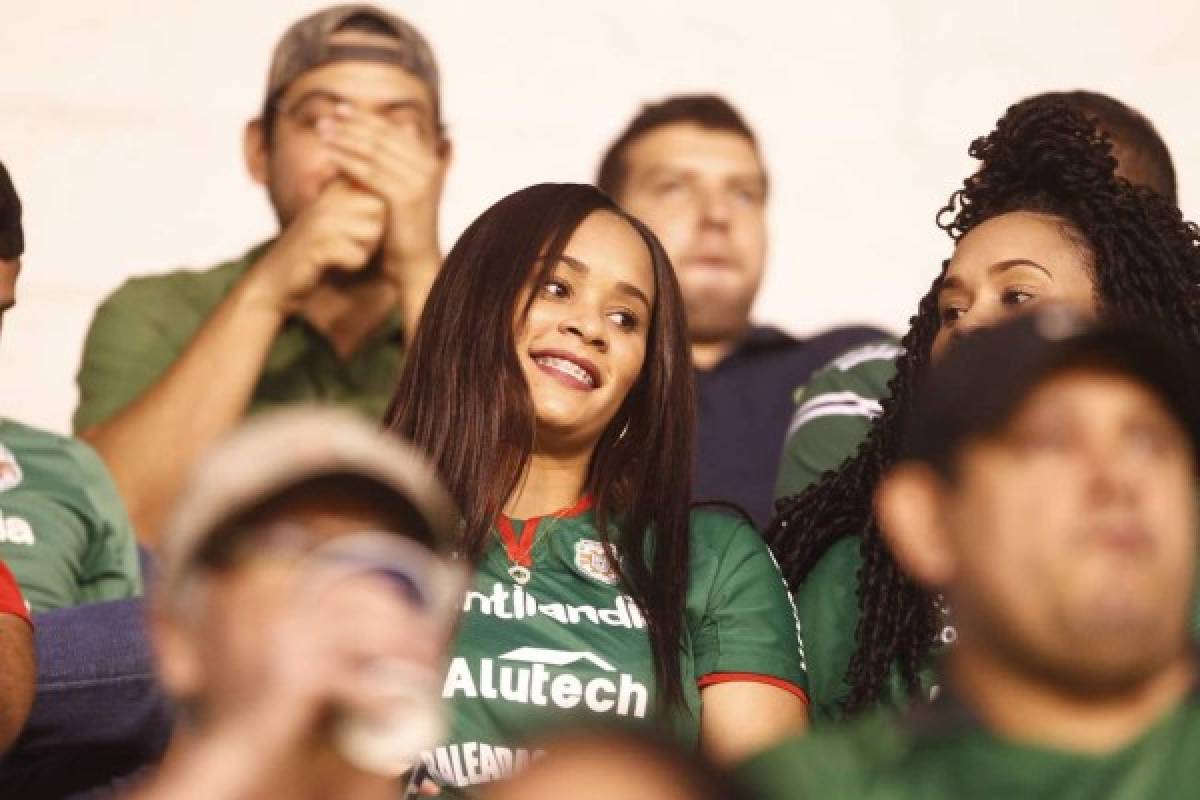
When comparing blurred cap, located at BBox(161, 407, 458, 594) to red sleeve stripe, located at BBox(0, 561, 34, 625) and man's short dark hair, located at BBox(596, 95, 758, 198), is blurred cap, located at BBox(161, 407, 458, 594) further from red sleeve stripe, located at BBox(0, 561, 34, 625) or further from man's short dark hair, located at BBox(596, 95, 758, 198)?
man's short dark hair, located at BBox(596, 95, 758, 198)

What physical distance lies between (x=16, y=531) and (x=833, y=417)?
47.0 inches

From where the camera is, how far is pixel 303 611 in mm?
1344

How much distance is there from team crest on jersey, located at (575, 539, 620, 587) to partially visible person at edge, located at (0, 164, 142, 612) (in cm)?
84

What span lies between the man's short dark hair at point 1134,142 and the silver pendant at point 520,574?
47.3 inches

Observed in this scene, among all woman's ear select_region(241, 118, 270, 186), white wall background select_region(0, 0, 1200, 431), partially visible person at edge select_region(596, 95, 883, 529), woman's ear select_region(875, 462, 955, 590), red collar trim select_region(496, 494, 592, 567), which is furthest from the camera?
white wall background select_region(0, 0, 1200, 431)

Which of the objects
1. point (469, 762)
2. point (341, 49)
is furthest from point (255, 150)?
point (469, 762)

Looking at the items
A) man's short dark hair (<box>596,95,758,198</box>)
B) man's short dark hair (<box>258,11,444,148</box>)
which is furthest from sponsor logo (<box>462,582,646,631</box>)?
man's short dark hair (<box>596,95,758,198</box>)

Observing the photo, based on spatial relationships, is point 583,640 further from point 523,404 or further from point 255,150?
point 255,150

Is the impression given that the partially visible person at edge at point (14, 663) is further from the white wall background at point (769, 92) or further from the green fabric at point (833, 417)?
the white wall background at point (769, 92)

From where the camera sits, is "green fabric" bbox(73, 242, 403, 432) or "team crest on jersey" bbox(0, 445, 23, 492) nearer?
"team crest on jersey" bbox(0, 445, 23, 492)

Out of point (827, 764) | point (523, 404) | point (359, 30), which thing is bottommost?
point (827, 764)

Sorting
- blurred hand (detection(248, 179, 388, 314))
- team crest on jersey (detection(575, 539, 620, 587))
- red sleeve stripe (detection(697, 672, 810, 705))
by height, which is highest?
blurred hand (detection(248, 179, 388, 314))

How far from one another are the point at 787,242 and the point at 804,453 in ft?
5.87

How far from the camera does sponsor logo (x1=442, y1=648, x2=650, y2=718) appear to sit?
2.46 metres
